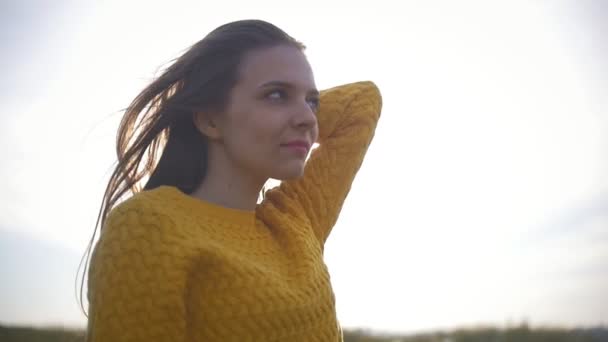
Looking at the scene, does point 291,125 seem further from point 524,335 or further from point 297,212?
point 524,335

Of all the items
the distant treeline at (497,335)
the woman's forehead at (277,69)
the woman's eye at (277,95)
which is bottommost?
the distant treeline at (497,335)

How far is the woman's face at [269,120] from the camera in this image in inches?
77.7

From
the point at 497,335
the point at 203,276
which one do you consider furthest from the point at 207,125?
the point at 497,335

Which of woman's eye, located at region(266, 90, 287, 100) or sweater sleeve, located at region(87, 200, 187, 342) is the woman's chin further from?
sweater sleeve, located at region(87, 200, 187, 342)

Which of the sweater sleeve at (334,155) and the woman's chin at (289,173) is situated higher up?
the sweater sleeve at (334,155)

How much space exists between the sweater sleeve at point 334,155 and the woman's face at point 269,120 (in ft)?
1.17

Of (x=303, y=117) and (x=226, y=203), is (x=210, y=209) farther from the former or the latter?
(x=303, y=117)

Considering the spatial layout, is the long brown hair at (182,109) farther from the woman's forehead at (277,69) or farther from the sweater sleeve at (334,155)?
the sweater sleeve at (334,155)

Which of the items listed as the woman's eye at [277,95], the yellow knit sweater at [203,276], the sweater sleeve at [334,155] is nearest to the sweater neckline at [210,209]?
the yellow knit sweater at [203,276]

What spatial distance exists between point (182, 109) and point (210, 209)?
43cm

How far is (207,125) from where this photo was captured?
210 centimetres

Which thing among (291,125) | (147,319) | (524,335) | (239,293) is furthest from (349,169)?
(524,335)

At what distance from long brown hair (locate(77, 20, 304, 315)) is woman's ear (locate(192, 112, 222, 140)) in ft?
0.09

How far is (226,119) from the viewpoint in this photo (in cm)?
204
